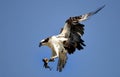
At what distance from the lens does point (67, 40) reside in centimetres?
1525

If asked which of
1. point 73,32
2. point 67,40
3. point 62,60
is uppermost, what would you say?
point 73,32

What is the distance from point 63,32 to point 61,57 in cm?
165

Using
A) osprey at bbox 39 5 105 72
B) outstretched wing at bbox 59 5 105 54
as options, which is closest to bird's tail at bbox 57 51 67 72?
osprey at bbox 39 5 105 72

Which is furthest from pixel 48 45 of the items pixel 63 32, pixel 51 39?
pixel 63 32

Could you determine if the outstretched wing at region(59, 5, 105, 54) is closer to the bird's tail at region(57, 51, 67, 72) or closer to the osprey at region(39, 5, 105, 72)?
the osprey at region(39, 5, 105, 72)

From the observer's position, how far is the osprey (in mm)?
14023

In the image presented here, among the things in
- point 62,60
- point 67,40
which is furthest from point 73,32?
point 62,60

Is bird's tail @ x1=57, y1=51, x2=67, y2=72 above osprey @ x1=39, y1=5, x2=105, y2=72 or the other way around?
the other way around

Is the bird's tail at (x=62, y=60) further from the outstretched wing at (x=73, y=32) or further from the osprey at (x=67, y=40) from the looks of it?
the outstretched wing at (x=73, y=32)

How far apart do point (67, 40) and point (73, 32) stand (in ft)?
2.00

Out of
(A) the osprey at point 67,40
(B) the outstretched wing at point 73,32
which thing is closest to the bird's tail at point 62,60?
(A) the osprey at point 67,40

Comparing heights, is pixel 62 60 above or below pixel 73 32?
below

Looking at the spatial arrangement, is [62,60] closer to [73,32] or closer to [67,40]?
[67,40]

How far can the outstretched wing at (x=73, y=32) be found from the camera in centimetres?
1528
